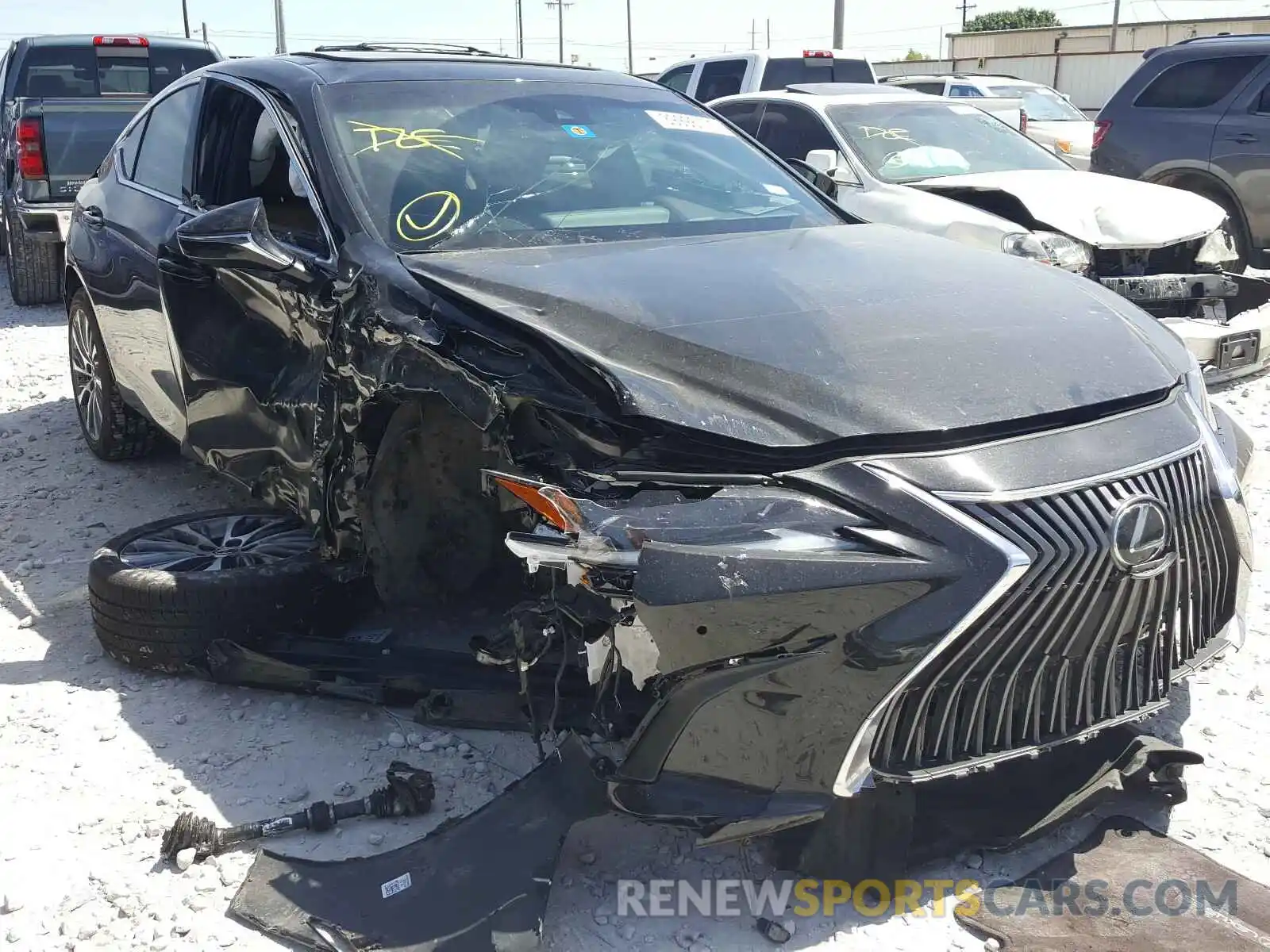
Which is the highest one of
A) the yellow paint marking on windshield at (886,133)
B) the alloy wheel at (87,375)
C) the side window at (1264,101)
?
the side window at (1264,101)

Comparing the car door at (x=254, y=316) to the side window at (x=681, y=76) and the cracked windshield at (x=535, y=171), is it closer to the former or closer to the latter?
the cracked windshield at (x=535, y=171)

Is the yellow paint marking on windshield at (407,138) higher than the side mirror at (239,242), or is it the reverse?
the yellow paint marking on windshield at (407,138)

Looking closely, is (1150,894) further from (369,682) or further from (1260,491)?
(1260,491)

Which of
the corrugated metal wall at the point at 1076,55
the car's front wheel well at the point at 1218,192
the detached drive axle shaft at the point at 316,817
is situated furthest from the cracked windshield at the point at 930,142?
the corrugated metal wall at the point at 1076,55

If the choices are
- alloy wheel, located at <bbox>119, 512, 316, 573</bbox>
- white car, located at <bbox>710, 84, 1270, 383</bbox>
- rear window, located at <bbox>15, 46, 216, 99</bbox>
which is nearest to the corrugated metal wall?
rear window, located at <bbox>15, 46, 216, 99</bbox>

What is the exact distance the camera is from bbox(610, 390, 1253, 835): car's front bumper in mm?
2330

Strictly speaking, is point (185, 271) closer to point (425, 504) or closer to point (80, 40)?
point (425, 504)

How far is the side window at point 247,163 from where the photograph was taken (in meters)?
3.76

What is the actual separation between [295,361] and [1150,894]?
8.50 feet

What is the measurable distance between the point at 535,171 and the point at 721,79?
1040cm

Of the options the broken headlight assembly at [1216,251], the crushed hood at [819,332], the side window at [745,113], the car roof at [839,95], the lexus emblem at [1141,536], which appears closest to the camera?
the lexus emblem at [1141,536]

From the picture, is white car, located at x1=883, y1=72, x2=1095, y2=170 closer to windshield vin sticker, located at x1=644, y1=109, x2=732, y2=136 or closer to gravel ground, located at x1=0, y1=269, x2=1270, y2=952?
windshield vin sticker, located at x1=644, y1=109, x2=732, y2=136

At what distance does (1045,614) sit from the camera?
7.96ft

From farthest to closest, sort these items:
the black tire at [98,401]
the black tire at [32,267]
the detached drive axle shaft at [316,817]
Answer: the black tire at [32,267] < the black tire at [98,401] < the detached drive axle shaft at [316,817]
